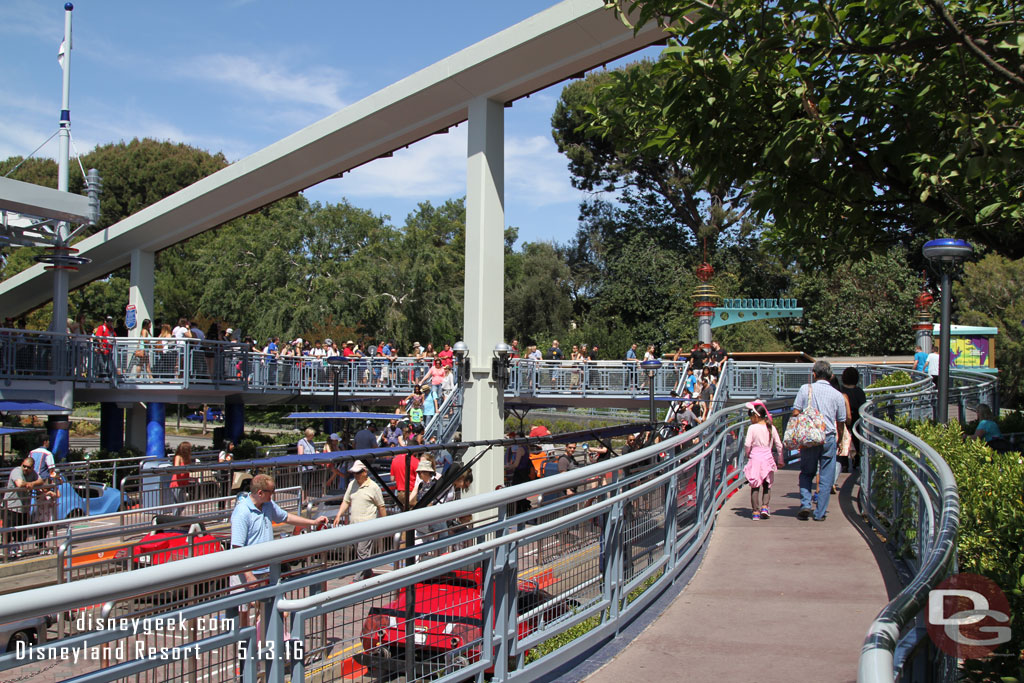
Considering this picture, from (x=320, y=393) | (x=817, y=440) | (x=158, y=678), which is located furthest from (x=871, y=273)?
(x=158, y=678)

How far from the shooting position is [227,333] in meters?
26.4

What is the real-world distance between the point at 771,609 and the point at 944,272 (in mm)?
6696

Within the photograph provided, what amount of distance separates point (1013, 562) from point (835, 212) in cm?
289

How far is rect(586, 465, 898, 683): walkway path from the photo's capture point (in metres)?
5.66

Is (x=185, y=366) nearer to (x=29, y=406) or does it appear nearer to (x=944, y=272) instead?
(x=29, y=406)

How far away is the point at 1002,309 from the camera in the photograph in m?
41.6

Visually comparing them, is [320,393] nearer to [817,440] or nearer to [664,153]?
[817,440]

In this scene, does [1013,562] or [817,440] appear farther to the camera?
[817,440]

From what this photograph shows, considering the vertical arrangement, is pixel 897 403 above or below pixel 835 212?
below

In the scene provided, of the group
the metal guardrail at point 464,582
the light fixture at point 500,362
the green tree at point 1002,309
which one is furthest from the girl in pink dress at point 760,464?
the green tree at point 1002,309

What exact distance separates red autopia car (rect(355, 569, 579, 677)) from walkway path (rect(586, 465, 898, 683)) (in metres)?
1.10

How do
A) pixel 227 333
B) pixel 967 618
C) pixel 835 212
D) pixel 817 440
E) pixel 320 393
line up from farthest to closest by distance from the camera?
pixel 320 393, pixel 227 333, pixel 817 440, pixel 835 212, pixel 967 618

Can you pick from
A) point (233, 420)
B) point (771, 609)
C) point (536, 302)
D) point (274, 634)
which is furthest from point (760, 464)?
point (536, 302)

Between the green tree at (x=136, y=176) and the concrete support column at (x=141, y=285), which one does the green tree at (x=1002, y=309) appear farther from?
the green tree at (x=136, y=176)
